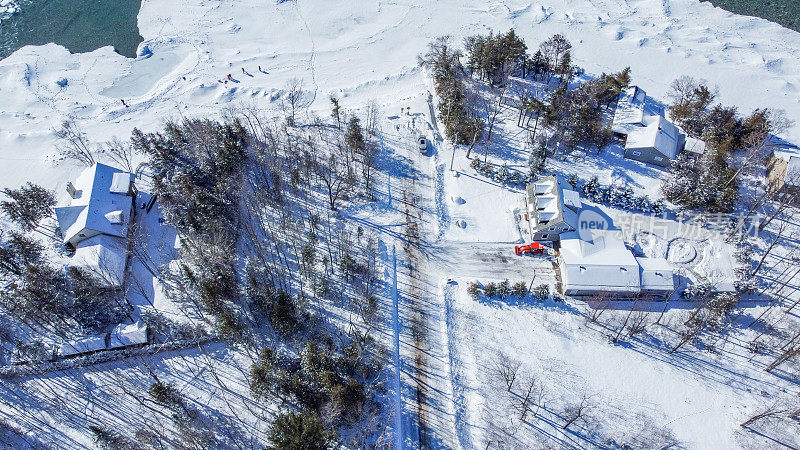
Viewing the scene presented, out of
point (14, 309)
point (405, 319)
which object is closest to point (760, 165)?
point (405, 319)

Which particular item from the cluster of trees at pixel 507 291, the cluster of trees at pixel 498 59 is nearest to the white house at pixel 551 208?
the cluster of trees at pixel 507 291

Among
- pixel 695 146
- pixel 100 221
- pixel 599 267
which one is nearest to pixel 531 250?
pixel 599 267

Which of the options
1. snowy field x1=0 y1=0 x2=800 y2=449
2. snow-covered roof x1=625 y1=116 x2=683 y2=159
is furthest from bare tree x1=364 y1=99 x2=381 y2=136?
snow-covered roof x1=625 y1=116 x2=683 y2=159

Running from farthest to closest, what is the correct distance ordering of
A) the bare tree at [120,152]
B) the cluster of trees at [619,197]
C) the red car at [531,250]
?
the bare tree at [120,152] < the cluster of trees at [619,197] < the red car at [531,250]

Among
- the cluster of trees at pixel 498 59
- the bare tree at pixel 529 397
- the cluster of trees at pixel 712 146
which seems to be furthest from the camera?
the cluster of trees at pixel 498 59

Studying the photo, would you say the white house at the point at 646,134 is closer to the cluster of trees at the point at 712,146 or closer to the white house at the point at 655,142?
the white house at the point at 655,142

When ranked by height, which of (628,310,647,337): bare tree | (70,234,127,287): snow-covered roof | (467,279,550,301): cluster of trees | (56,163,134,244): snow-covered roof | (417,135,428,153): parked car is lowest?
(628,310,647,337): bare tree

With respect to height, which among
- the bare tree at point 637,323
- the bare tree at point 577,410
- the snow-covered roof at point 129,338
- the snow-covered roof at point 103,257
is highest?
the snow-covered roof at point 103,257

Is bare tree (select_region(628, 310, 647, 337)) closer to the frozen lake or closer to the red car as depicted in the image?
the red car
